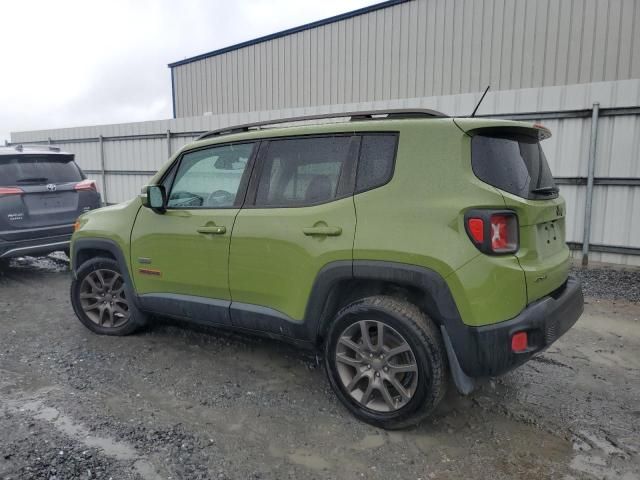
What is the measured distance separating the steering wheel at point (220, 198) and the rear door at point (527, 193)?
5.56 ft

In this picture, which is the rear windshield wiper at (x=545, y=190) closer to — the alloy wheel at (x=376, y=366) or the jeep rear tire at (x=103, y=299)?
the alloy wheel at (x=376, y=366)

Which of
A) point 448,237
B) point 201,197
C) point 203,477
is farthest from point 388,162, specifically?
point 203,477

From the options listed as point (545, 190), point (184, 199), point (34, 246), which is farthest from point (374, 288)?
point (34, 246)

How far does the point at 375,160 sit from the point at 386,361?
1.17m

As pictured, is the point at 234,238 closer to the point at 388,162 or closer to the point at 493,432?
the point at 388,162

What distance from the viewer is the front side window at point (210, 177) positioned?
3.41m

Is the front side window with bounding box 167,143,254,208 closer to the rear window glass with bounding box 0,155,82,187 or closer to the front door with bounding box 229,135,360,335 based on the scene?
the front door with bounding box 229,135,360,335

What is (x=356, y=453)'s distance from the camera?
258 cm

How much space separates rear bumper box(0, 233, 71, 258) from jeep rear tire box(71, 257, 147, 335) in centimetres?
211

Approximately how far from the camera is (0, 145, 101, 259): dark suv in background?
19.4 ft

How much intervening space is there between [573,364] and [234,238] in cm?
284

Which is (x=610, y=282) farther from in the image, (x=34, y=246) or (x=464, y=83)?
(x=34, y=246)

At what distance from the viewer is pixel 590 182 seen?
6715mm

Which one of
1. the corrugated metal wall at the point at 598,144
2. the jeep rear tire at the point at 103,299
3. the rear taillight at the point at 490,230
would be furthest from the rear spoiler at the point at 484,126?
the corrugated metal wall at the point at 598,144
